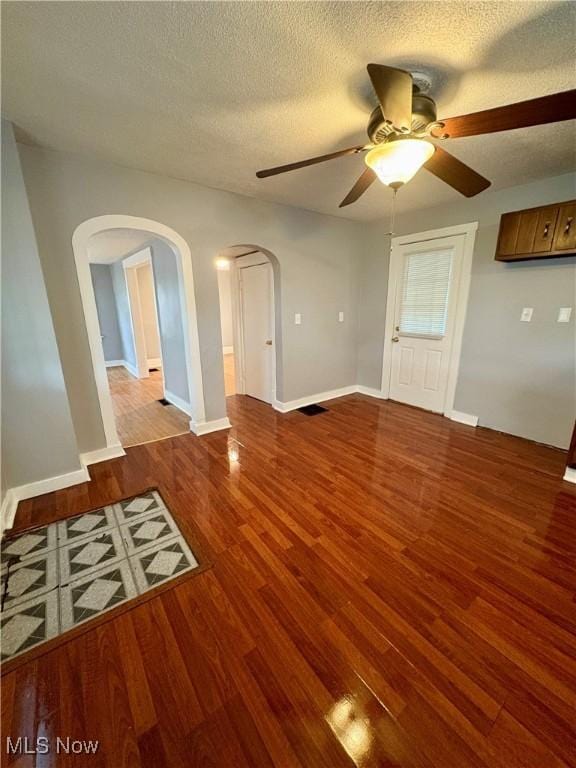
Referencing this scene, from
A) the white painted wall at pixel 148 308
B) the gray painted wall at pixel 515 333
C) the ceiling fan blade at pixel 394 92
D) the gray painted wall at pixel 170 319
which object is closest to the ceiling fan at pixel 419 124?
the ceiling fan blade at pixel 394 92

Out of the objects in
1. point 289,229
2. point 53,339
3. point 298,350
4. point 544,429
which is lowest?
point 544,429

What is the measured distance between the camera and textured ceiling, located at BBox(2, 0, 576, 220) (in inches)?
46.6

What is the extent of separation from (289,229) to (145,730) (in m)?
3.87

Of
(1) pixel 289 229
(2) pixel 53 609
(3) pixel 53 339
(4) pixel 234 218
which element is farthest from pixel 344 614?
(1) pixel 289 229

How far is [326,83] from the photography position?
1532 millimetres

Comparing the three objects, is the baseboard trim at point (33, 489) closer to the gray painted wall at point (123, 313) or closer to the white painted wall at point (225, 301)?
the gray painted wall at point (123, 313)

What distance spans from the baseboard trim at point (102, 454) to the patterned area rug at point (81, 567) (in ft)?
2.45

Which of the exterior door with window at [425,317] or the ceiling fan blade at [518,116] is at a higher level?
the ceiling fan blade at [518,116]

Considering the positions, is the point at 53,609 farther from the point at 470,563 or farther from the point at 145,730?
the point at 470,563

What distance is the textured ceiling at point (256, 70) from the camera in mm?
1183

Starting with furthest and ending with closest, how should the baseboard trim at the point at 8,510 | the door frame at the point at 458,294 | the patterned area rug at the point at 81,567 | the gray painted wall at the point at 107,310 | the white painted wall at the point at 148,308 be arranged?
1. the gray painted wall at the point at 107,310
2. the white painted wall at the point at 148,308
3. the door frame at the point at 458,294
4. the baseboard trim at the point at 8,510
5. the patterned area rug at the point at 81,567

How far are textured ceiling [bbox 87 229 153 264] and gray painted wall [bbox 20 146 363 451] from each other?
3.73ft

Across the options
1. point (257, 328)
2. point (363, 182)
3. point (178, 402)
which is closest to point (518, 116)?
point (363, 182)

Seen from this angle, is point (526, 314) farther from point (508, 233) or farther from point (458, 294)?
point (508, 233)
